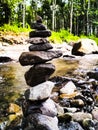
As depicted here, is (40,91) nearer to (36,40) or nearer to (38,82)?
(38,82)

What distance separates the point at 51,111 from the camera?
11.0 metres

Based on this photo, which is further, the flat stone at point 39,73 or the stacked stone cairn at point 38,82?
the flat stone at point 39,73

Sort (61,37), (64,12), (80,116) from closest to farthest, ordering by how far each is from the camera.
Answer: (80,116)
(61,37)
(64,12)

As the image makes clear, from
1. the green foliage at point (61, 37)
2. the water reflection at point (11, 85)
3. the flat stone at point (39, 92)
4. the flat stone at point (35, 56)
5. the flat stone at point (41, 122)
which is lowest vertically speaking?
the green foliage at point (61, 37)

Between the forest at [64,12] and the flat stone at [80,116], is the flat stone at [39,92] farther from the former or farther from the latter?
the forest at [64,12]

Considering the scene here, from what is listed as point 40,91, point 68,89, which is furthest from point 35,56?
point 68,89

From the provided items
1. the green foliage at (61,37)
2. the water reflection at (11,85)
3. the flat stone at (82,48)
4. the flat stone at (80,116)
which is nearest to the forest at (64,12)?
the green foliage at (61,37)

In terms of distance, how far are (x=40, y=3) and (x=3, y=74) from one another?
52856 millimetres

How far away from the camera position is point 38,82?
11.5 meters

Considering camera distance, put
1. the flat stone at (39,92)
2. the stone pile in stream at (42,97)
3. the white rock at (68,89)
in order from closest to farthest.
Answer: the stone pile in stream at (42,97) < the flat stone at (39,92) < the white rock at (68,89)

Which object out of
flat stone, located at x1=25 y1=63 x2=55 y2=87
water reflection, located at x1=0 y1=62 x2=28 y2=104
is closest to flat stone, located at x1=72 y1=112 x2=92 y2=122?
flat stone, located at x1=25 y1=63 x2=55 y2=87

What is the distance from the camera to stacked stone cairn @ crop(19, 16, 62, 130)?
1067 cm

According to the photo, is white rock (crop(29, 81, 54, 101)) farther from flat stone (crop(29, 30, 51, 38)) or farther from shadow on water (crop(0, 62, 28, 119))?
shadow on water (crop(0, 62, 28, 119))

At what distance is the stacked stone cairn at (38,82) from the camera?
10.7m
